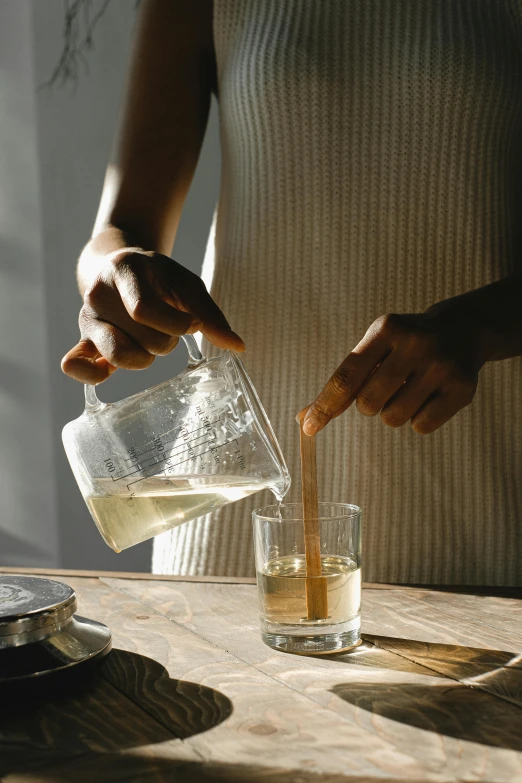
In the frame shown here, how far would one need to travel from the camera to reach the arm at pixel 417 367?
0.86 meters

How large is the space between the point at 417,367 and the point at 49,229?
1752mm

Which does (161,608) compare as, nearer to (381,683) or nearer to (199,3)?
(381,683)

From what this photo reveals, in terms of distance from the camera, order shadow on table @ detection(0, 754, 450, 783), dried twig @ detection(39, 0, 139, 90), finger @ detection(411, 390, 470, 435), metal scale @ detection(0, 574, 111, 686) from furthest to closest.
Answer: dried twig @ detection(39, 0, 139, 90) < finger @ detection(411, 390, 470, 435) < metal scale @ detection(0, 574, 111, 686) < shadow on table @ detection(0, 754, 450, 783)

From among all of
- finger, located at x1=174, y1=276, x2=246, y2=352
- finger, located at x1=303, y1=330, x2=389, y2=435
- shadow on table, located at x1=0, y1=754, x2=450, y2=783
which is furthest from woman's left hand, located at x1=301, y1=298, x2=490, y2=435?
shadow on table, located at x1=0, y1=754, x2=450, y2=783

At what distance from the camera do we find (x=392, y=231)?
127 cm

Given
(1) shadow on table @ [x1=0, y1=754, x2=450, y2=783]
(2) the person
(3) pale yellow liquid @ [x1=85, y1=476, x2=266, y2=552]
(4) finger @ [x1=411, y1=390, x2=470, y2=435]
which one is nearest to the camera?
(1) shadow on table @ [x1=0, y1=754, x2=450, y2=783]

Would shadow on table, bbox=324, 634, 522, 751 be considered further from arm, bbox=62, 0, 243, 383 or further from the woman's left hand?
arm, bbox=62, 0, 243, 383

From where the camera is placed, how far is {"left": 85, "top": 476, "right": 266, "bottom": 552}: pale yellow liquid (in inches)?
32.7

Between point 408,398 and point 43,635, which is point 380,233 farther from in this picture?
point 43,635

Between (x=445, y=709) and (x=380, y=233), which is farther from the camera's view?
(x=380, y=233)

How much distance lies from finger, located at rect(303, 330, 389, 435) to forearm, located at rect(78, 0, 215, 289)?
533mm

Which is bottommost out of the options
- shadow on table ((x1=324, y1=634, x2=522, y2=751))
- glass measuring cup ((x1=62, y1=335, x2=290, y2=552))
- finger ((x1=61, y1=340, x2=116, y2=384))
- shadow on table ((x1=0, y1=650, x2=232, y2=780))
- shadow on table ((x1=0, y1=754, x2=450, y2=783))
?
shadow on table ((x1=0, y1=754, x2=450, y2=783))

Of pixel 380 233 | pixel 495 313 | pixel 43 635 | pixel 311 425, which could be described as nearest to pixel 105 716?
pixel 43 635

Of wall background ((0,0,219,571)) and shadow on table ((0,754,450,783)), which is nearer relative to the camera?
shadow on table ((0,754,450,783))
